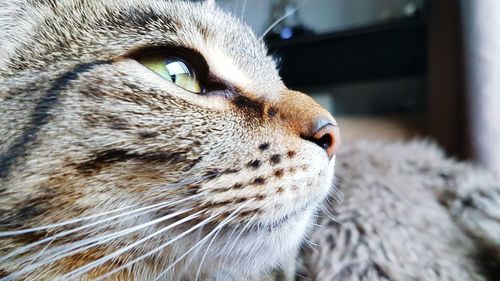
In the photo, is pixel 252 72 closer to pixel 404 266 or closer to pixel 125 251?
pixel 125 251

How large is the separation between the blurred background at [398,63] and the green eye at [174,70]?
604 mm

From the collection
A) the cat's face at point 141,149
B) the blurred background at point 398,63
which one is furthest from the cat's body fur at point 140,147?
the blurred background at point 398,63

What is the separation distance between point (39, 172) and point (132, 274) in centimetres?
16

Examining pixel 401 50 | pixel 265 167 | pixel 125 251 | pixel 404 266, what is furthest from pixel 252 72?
pixel 401 50

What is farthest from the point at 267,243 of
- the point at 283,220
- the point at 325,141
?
the point at 325,141

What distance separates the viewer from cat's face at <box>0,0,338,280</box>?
51 cm

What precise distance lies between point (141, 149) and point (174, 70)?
12cm

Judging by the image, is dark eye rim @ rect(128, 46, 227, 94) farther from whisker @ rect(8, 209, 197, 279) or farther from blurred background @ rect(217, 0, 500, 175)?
blurred background @ rect(217, 0, 500, 175)

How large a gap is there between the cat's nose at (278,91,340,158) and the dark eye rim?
3.6 inches

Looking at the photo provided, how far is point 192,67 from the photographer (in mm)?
612

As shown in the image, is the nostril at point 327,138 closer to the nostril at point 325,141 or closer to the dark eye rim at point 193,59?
the nostril at point 325,141

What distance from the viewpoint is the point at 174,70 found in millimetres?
591

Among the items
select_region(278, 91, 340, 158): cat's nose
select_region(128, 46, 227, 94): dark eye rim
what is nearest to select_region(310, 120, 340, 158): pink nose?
select_region(278, 91, 340, 158): cat's nose

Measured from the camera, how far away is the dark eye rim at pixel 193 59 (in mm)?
575
